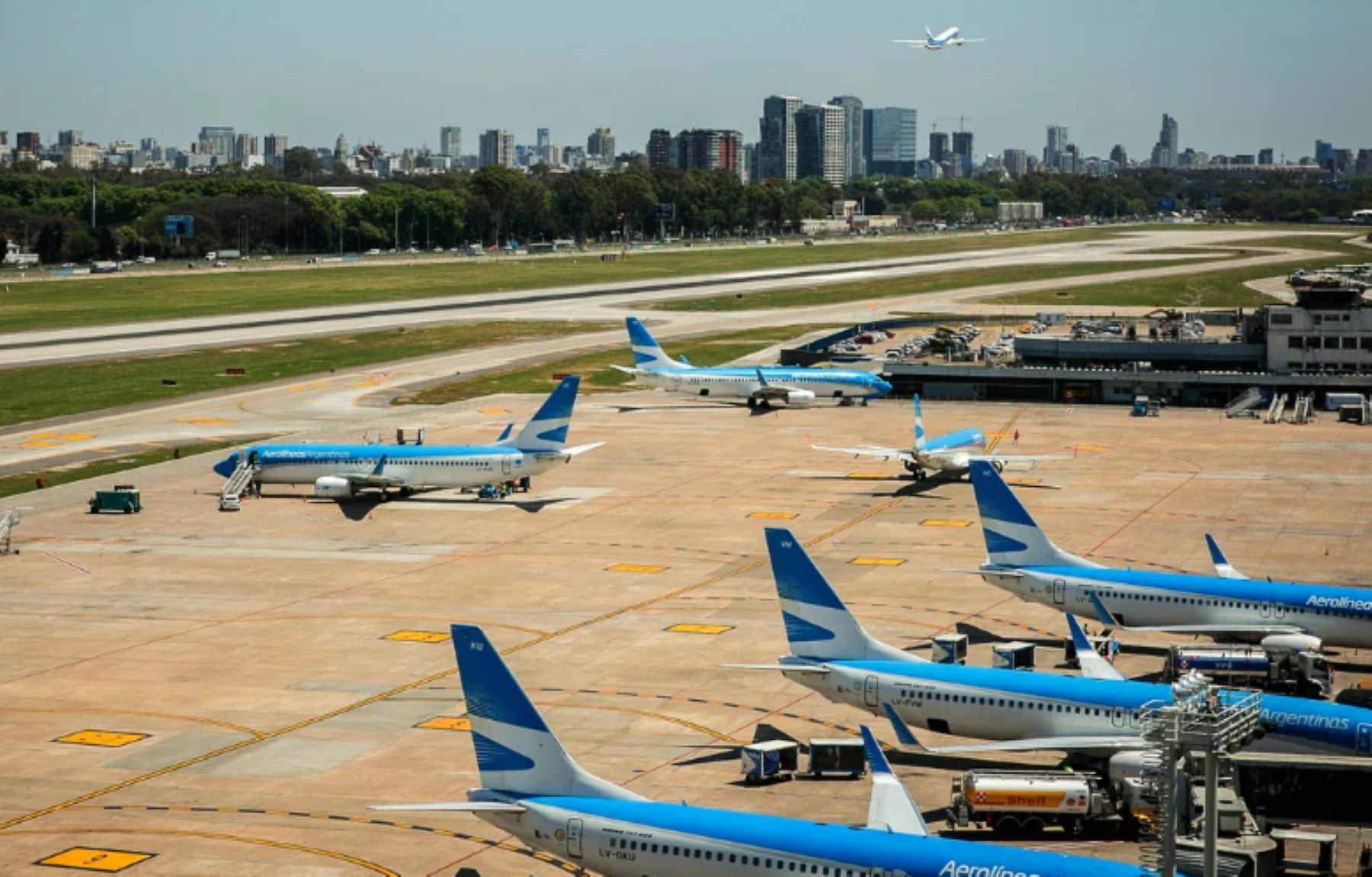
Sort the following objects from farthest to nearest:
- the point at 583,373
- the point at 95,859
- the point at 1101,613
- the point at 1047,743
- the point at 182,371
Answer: the point at 583,373
the point at 182,371
the point at 1101,613
the point at 1047,743
the point at 95,859

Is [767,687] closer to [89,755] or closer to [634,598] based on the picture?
[634,598]

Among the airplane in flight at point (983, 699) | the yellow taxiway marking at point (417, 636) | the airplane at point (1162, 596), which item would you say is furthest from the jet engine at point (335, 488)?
the airplane in flight at point (983, 699)

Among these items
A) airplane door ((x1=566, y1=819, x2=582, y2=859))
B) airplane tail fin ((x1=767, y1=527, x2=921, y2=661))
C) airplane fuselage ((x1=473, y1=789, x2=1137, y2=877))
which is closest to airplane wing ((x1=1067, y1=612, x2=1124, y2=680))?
airplane tail fin ((x1=767, y1=527, x2=921, y2=661))

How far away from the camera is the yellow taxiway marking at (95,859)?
4509 cm

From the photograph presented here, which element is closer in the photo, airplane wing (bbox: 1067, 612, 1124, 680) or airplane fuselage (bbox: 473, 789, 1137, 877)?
airplane fuselage (bbox: 473, 789, 1137, 877)

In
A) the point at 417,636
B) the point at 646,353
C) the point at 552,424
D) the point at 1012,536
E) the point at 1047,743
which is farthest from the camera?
the point at 646,353

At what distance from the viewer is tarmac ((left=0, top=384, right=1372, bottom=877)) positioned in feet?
163

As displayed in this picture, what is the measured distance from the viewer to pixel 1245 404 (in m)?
145

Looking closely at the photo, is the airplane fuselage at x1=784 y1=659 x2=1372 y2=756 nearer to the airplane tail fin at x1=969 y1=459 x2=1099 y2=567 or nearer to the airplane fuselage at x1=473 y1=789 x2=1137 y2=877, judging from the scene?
the airplane fuselage at x1=473 y1=789 x2=1137 y2=877

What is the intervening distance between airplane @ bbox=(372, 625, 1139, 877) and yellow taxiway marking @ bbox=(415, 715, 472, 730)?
57.3 feet

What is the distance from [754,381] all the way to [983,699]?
95.3 metres

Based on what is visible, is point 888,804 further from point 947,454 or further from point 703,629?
point 947,454

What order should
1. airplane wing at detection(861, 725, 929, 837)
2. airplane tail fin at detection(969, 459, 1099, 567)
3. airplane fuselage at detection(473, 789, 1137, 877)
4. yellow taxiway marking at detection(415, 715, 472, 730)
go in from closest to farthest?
airplane fuselage at detection(473, 789, 1137, 877)
airplane wing at detection(861, 725, 929, 837)
yellow taxiway marking at detection(415, 715, 472, 730)
airplane tail fin at detection(969, 459, 1099, 567)

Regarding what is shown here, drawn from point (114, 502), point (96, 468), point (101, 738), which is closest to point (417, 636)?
point (101, 738)
